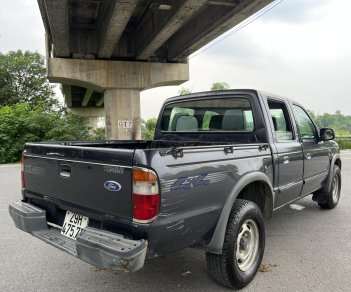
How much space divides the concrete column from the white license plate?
50.8 feet

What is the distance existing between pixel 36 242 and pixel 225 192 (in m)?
2.77

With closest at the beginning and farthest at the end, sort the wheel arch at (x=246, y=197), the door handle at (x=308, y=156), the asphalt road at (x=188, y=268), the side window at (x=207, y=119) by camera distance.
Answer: the wheel arch at (x=246, y=197)
the asphalt road at (x=188, y=268)
the side window at (x=207, y=119)
the door handle at (x=308, y=156)

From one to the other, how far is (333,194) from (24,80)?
1445 inches

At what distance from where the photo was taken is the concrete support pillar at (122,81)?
694 inches

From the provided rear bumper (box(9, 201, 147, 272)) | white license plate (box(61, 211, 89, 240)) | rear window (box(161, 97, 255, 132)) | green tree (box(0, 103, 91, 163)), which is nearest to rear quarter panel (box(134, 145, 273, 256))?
rear bumper (box(9, 201, 147, 272))

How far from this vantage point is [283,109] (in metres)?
4.59

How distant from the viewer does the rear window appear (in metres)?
A: 4.11

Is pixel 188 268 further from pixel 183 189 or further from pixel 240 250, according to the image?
pixel 183 189

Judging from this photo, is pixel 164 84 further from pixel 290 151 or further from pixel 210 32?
pixel 290 151

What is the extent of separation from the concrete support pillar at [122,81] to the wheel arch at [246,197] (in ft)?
49.7

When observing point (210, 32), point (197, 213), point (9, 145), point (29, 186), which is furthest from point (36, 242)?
point (9, 145)

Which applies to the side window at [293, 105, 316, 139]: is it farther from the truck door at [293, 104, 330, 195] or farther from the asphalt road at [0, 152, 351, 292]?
the asphalt road at [0, 152, 351, 292]

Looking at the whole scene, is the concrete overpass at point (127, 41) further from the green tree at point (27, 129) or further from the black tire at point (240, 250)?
the black tire at point (240, 250)

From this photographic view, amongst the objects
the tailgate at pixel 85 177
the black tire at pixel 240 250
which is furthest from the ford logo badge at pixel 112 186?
the black tire at pixel 240 250
